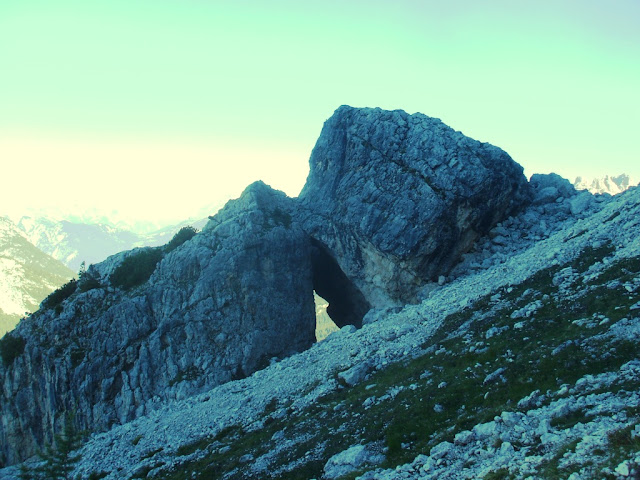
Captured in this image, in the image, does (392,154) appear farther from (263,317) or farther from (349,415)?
(349,415)

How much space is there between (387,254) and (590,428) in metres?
36.7

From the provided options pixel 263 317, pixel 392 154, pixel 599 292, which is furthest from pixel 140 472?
pixel 392 154

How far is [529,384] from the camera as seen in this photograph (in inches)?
846

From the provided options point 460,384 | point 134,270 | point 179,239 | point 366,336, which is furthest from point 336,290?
point 460,384

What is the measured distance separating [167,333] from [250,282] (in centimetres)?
1007

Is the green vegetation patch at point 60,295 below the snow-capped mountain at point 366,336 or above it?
above

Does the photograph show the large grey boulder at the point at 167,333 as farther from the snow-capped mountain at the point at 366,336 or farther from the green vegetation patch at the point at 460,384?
the green vegetation patch at the point at 460,384

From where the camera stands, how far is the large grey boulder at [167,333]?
49281mm

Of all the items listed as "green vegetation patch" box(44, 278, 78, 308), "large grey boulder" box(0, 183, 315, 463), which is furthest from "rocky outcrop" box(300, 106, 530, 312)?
"green vegetation patch" box(44, 278, 78, 308)

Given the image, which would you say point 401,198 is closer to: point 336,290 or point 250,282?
point 336,290

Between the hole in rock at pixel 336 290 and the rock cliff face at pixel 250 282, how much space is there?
3.17 ft

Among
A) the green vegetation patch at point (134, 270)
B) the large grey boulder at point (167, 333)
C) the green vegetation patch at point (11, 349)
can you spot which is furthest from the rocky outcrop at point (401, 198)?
the green vegetation patch at point (11, 349)

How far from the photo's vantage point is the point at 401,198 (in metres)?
53.1

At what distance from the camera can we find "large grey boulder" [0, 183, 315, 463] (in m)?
49.3
